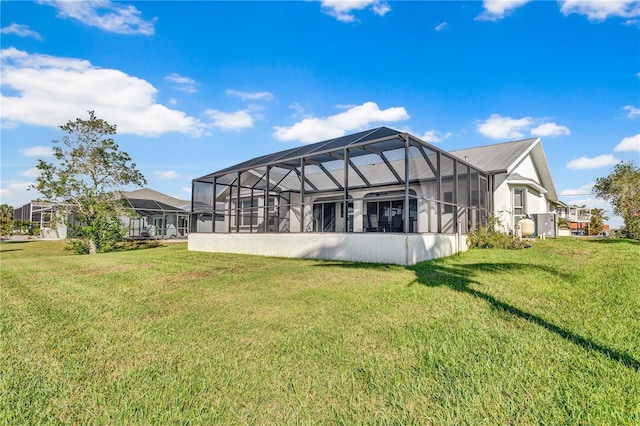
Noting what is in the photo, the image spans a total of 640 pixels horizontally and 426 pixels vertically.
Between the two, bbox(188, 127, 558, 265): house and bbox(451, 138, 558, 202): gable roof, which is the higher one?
bbox(451, 138, 558, 202): gable roof

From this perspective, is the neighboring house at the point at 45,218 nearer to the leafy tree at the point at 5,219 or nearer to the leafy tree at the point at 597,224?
the leafy tree at the point at 5,219

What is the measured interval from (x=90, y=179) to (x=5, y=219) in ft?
75.6

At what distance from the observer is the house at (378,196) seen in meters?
9.25

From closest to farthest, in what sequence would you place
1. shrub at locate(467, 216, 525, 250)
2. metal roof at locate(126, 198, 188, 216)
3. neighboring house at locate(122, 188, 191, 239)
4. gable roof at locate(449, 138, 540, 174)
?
shrub at locate(467, 216, 525, 250) → gable roof at locate(449, 138, 540, 174) → metal roof at locate(126, 198, 188, 216) → neighboring house at locate(122, 188, 191, 239)

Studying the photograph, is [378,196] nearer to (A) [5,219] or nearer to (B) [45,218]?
(B) [45,218]

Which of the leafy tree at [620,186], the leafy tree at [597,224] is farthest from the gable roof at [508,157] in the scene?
the leafy tree at [597,224]

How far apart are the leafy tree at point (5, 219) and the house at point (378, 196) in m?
25.3

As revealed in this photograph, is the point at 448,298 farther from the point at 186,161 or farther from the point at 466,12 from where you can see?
the point at 186,161

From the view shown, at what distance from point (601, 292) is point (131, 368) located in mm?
6223

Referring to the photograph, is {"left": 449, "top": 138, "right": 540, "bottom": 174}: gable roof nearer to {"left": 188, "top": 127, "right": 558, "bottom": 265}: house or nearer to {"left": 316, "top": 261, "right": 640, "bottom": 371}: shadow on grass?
{"left": 188, "top": 127, "right": 558, "bottom": 265}: house

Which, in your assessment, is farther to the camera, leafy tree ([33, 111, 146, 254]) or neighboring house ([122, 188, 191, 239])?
neighboring house ([122, 188, 191, 239])

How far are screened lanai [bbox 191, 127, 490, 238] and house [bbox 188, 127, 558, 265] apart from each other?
0.04m

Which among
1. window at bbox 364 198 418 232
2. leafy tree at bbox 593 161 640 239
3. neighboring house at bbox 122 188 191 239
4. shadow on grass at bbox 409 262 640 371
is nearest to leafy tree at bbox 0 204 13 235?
neighboring house at bbox 122 188 191 239

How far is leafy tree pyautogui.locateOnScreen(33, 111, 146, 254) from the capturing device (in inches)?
643
